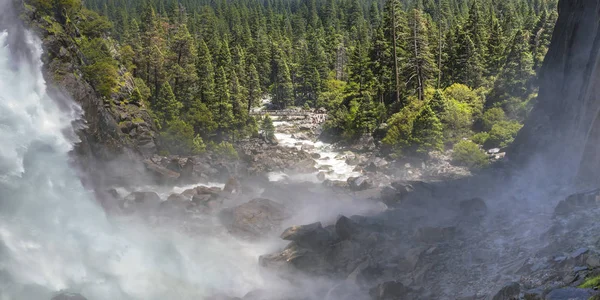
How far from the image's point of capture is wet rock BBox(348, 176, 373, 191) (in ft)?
110

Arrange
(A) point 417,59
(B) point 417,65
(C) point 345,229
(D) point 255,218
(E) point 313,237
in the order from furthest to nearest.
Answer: (A) point 417,59 → (B) point 417,65 → (D) point 255,218 → (C) point 345,229 → (E) point 313,237

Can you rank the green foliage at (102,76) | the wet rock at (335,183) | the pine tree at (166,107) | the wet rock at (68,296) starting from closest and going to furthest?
the wet rock at (68,296), the wet rock at (335,183), the green foliage at (102,76), the pine tree at (166,107)

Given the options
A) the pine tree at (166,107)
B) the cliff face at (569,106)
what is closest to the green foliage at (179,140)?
the pine tree at (166,107)

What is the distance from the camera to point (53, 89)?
28.4m

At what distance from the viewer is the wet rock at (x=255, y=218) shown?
26.6 metres

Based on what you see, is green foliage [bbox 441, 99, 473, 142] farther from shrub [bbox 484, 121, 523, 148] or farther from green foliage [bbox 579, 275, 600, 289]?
green foliage [bbox 579, 275, 600, 289]

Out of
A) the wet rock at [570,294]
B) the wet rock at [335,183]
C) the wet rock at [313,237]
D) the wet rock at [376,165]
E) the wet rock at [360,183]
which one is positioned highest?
the wet rock at [570,294]

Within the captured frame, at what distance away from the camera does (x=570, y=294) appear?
1239cm

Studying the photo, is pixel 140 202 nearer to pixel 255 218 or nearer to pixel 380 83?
pixel 255 218

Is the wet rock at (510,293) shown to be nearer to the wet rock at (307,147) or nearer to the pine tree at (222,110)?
the wet rock at (307,147)

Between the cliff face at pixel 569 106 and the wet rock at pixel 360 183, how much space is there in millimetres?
10780

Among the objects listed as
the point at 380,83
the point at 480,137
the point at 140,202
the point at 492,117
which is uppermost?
the point at 380,83

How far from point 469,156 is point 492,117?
306 inches

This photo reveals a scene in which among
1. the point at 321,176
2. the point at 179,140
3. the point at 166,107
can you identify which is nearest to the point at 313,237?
the point at 321,176
